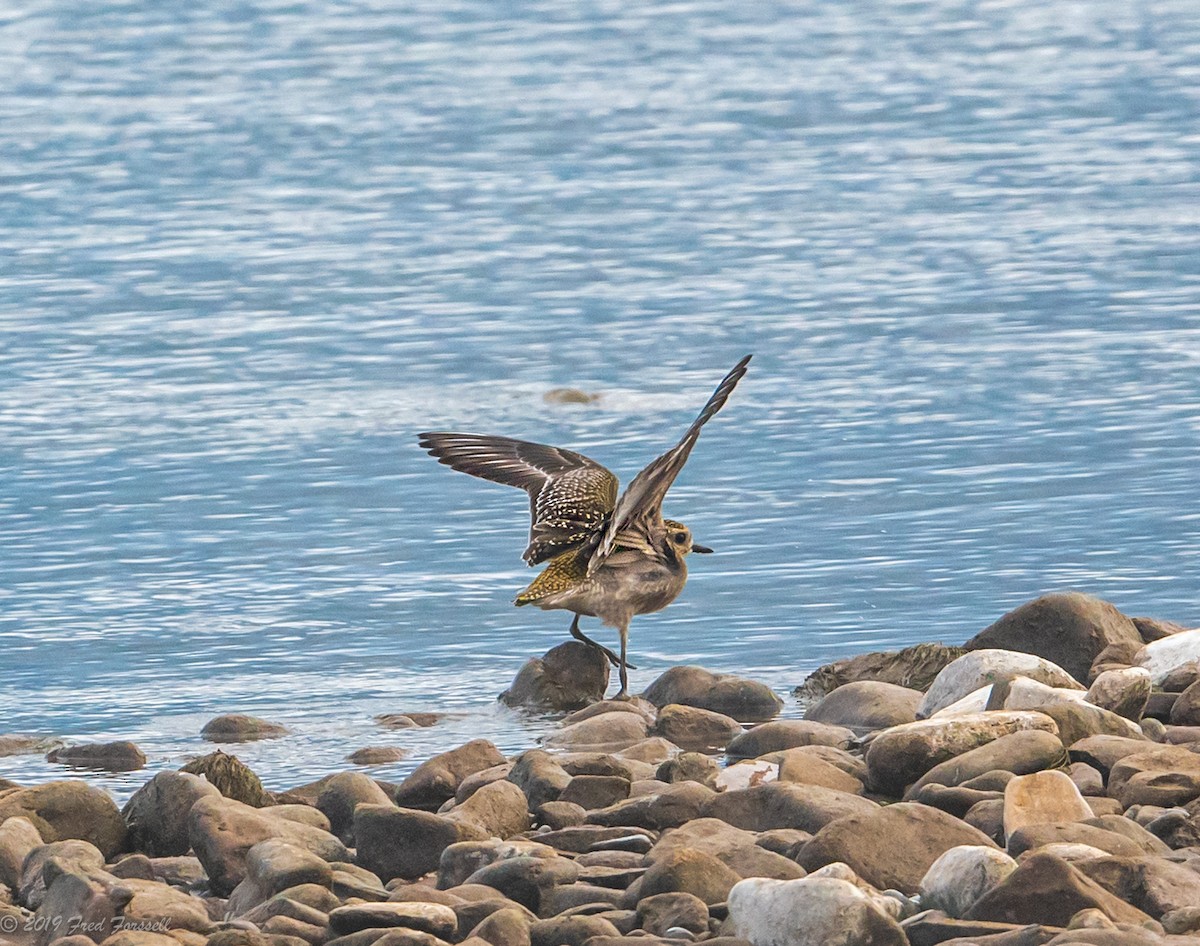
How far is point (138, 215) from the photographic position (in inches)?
933

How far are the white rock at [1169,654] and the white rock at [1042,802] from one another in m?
2.45

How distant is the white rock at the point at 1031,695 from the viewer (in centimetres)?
921

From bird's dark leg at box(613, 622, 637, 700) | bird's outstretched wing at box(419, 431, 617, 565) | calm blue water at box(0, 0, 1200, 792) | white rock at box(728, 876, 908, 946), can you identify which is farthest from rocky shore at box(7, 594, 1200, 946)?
calm blue water at box(0, 0, 1200, 792)

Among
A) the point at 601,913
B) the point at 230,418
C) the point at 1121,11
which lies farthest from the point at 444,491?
the point at 1121,11

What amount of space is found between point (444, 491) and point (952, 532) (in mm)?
3430

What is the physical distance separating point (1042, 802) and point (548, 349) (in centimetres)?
1092

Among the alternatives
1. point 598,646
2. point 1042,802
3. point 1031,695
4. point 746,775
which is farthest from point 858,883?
point 598,646

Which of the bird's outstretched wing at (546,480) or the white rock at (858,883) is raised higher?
the white rock at (858,883)

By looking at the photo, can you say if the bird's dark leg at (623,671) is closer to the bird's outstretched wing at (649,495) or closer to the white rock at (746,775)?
the bird's outstretched wing at (649,495)

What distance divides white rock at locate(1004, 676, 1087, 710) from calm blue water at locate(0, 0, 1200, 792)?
6.09 feet

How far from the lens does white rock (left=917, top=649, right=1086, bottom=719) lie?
384 inches

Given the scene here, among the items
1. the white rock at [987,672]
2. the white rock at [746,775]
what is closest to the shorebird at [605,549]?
the white rock at [987,672]

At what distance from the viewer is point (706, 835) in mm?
7781

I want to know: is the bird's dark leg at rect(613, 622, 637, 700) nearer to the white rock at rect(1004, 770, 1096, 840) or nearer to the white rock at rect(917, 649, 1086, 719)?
the white rock at rect(917, 649, 1086, 719)
